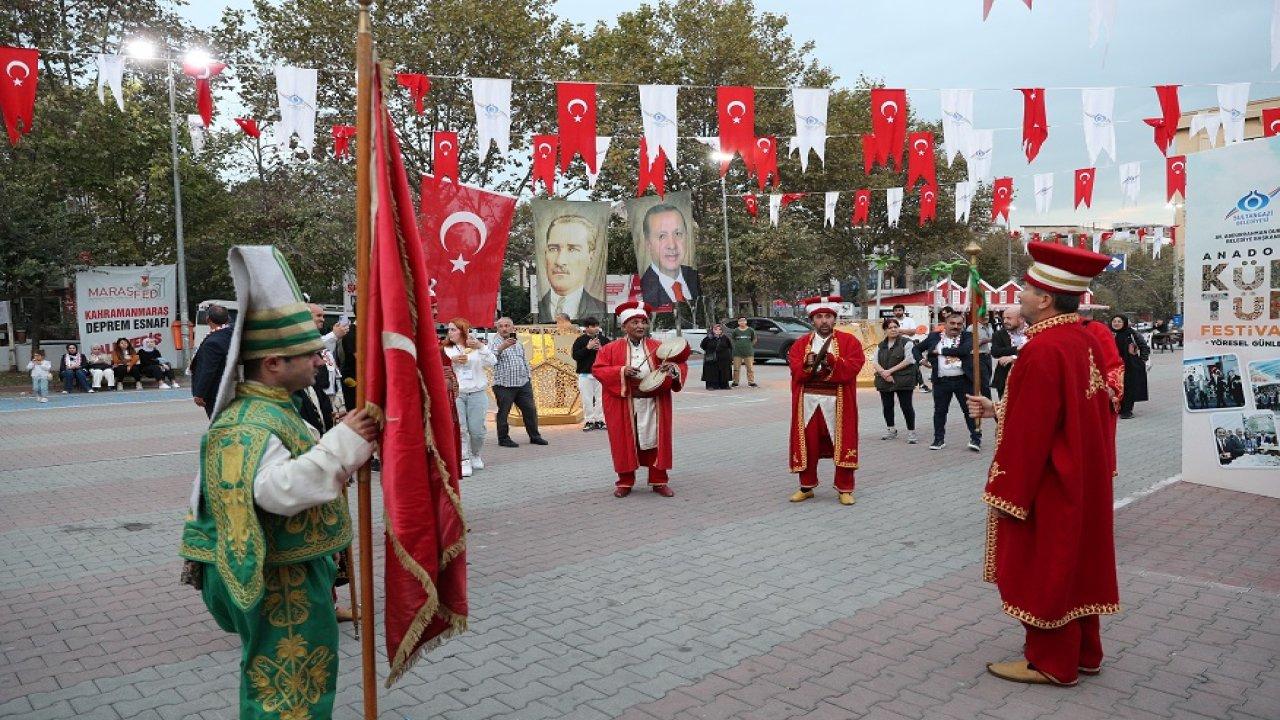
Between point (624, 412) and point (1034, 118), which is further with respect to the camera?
point (1034, 118)

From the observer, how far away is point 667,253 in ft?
70.0

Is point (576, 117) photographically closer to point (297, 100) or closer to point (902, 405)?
point (297, 100)

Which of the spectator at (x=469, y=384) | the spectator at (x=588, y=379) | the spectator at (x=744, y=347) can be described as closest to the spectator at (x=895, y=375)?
the spectator at (x=588, y=379)

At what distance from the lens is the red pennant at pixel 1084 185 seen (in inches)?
768

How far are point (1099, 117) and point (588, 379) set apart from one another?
9022 mm

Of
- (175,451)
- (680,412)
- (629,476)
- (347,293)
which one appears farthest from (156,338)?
(629,476)

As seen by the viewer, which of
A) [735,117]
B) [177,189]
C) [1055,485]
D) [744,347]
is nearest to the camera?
[1055,485]

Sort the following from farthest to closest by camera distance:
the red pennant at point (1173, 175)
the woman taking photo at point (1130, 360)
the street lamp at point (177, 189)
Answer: the street lamp at point (177, 189) → the red pennant at point (1173, 175) → the woman taking photo at point (1130, 360)

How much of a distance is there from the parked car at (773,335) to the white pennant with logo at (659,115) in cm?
1576

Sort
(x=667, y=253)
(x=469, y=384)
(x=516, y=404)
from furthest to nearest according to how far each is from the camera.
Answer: (x=667, y=253), (x=516, y=404), (x=469, y=384)

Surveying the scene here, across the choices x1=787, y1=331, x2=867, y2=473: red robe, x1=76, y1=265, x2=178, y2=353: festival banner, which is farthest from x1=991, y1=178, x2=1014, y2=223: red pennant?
x1=76, y1=265, x2=178, y2=353: festival banner

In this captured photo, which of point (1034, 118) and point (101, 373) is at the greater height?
point (1034, 118)

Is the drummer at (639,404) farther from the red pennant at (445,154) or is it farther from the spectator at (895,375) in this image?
the red pennant at (445,154)

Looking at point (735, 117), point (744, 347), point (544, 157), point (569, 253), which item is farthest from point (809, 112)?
point (569, 253)
